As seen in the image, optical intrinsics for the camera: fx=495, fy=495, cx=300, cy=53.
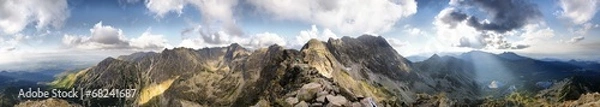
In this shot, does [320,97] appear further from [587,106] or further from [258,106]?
[587,106]

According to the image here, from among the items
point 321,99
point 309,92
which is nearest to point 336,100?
point 321,99

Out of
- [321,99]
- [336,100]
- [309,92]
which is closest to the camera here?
[336,100]

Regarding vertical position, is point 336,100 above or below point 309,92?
below

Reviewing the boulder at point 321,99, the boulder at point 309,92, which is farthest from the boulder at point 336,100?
the boulder at point 309,92

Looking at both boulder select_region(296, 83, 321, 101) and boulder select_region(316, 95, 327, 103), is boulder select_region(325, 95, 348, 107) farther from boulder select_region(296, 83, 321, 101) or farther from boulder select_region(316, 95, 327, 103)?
boulder select_region(296, 83, 321, 101)

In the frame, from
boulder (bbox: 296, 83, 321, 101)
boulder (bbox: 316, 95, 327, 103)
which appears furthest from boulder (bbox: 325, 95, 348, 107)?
boulder (bbox: 296, 83, 321, 101)

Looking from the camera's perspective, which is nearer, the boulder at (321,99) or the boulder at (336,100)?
the boulder at (336,100)

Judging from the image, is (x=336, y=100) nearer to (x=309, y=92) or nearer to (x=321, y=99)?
(x=321, y=99)

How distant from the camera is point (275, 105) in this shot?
9506 centimetres

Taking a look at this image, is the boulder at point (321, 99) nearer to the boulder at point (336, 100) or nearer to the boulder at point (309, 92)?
the boulder at point (336, 100)

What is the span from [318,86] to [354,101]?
396 inches

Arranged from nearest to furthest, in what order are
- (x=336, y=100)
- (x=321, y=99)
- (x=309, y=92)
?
(x=336, y=100) < (x=321, y=99) < (x=309, y=92)

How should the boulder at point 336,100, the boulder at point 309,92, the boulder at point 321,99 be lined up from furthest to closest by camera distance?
the boulder at point 309,92, the boulder at point 321,99, the boulder at point 336,100

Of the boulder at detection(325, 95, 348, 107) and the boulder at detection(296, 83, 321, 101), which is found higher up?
the boulder at detection(296, 83, 321, 101)
